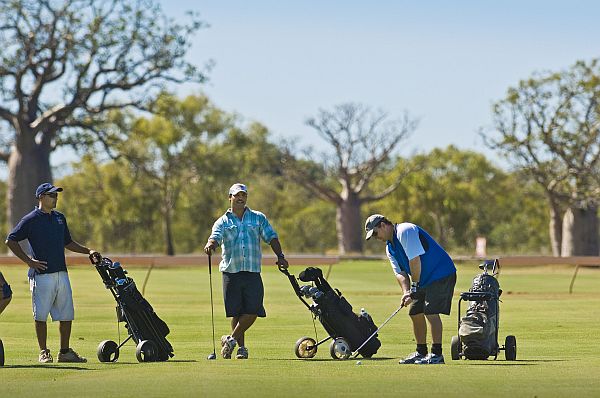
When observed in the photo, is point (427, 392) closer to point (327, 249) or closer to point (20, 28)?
point (20, 28)

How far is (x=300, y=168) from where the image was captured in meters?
90.9

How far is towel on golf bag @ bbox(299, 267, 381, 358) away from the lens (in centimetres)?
1527

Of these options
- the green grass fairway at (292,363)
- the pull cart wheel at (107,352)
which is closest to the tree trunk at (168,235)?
the green grass fairway at (292,363)

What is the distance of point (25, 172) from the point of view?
5959 cm

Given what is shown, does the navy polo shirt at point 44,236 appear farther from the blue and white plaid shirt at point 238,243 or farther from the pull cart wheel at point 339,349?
the pull cart wheel at point 339,349

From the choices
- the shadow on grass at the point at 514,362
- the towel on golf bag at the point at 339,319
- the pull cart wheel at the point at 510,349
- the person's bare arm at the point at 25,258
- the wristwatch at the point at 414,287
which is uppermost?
the person's bare arm at the point at 25,258

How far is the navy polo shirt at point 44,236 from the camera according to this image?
49.2ft

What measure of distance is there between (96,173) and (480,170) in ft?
89.7

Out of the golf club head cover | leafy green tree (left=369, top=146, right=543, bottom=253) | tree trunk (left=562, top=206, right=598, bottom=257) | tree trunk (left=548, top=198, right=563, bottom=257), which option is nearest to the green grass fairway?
the golf club head cover

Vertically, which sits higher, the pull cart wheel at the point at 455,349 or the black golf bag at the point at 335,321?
the black golf bag at the point at 335,321

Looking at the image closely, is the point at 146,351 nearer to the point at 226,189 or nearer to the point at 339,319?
the point at 339,319

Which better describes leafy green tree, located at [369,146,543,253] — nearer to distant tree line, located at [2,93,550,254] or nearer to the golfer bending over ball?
distant tree line, located at [2,93,550,254]

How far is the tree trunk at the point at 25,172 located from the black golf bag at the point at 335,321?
4524 centimetres

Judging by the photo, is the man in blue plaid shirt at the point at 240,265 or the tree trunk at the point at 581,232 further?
the tree trunk at the point at 581,232
